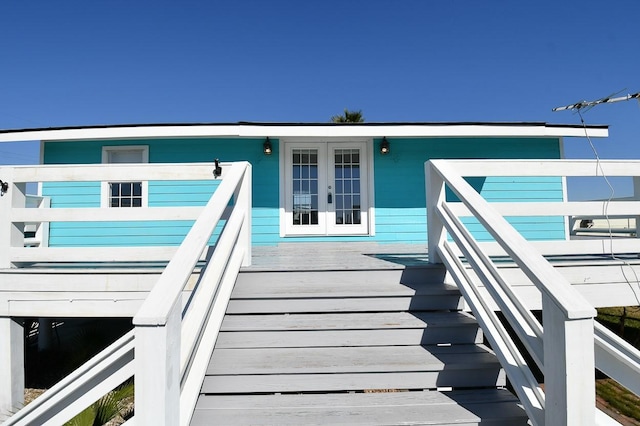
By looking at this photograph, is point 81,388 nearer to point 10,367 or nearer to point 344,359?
point 344,359

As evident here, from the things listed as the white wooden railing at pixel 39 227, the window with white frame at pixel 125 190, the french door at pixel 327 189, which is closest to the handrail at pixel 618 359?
the french door at pixel 327 189

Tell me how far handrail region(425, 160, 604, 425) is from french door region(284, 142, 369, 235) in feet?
11.7

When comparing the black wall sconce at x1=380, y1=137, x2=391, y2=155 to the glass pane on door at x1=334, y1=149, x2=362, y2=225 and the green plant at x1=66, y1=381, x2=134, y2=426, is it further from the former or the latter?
the green plant at x1=66, y1=381, x2=134, y2=426

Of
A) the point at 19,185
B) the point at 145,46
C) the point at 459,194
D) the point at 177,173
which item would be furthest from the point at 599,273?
the point at 145,46

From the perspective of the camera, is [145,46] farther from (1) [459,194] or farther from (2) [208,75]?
(1) [459,194]

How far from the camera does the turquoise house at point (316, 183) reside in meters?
5.76

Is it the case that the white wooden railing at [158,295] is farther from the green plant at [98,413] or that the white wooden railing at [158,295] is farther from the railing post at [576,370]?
the railing post at [576,370]

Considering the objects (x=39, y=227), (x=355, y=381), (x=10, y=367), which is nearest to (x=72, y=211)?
(x=10, y=367)

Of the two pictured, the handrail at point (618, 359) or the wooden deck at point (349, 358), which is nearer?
the handrail at point (618, 359)

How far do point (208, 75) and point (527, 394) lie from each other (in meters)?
14.9

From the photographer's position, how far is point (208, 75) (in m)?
13.7

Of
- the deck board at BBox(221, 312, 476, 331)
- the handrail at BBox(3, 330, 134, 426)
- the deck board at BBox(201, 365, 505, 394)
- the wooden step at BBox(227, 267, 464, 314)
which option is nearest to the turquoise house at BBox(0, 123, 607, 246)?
the wooden step at BBox(227, 267, 464, 314)

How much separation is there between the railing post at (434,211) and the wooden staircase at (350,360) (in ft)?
1.13

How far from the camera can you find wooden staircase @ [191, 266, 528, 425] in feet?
5.30
